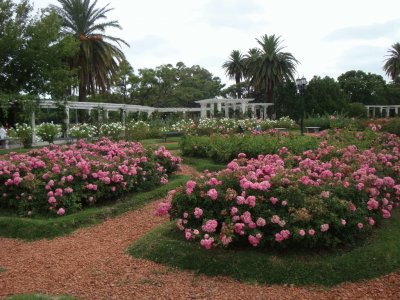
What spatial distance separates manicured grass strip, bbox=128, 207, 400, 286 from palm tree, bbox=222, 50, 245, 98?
45431mm

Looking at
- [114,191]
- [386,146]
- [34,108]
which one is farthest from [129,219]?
[34,108]

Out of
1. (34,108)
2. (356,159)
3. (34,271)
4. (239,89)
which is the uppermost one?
(239,89)

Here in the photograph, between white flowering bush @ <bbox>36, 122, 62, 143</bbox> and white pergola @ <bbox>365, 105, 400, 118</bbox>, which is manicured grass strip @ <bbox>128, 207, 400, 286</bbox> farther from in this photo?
white pergola @ <bbox>365, 105, 400, 118</bbox>

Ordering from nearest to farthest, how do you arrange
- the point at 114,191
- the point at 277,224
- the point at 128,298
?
1. the point at 128,298
2. the point at 277,224
3. the point at 114,191

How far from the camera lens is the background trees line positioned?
61.3 feet

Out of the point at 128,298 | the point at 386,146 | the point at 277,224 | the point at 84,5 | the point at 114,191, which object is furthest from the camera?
the point at 84,5

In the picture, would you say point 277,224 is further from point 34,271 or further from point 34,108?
point 34,108

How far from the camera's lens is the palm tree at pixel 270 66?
39812mm

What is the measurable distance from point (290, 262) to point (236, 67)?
4687cm

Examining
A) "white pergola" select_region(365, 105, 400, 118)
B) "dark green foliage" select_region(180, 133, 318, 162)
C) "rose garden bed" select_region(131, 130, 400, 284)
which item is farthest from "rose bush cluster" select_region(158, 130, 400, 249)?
"white pergola" select_region(365, 105, 400, 118)

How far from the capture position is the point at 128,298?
3824 mm

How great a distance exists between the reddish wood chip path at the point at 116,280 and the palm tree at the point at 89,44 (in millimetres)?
21237

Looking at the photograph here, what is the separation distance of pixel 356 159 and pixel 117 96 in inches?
1318

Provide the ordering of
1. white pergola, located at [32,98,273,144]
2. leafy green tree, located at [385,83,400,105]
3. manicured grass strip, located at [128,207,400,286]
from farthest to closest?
leafy green tree, located at [385,83,400,105] < white pergola, located at [32,98,273,144] < manicured grass strip, located at [128,207,400,286]
